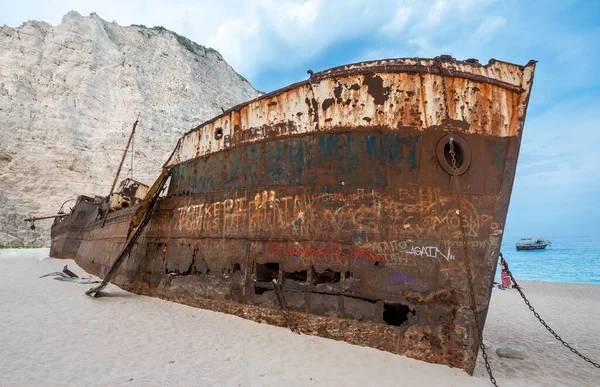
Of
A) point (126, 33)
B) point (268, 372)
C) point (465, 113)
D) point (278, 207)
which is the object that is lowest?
point (268, 372)

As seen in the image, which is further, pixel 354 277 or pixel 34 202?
pixel 34 202

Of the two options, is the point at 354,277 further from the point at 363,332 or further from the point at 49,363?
the point at 49,363

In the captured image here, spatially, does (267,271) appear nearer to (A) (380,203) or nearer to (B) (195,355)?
(B) (195,355)

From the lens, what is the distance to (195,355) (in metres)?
3.96

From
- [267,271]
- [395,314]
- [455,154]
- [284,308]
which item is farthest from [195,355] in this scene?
[455,154]

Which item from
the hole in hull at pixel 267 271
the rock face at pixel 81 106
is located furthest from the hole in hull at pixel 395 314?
the rock face at pixel 81 106

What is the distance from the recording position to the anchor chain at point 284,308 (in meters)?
4.50

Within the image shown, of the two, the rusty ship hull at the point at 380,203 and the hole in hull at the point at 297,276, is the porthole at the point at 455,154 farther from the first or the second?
the hole in hull at the point at 297,276

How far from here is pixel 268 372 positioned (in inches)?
139

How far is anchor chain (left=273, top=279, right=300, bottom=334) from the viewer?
4496 mm

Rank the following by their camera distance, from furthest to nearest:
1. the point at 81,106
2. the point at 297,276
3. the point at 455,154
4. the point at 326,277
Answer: the point at 81,106 < the point at 297,276 < the point at 326,277 < the point at 455,154

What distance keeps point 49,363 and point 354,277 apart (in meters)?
3.52

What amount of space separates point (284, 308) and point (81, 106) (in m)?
35.1


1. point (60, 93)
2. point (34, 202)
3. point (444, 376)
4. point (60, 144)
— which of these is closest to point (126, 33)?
point (60, 93)
